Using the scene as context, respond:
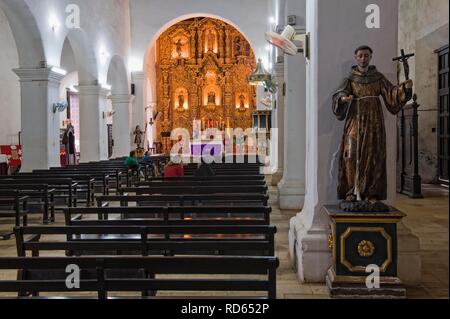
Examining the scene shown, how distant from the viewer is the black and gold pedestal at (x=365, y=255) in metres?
4.48

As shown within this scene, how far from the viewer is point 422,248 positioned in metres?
6.66

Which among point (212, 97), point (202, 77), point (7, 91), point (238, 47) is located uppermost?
point (238, 47)

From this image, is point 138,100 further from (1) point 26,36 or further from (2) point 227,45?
(1) point 26,36

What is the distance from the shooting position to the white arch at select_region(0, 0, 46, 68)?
13227 millimetres

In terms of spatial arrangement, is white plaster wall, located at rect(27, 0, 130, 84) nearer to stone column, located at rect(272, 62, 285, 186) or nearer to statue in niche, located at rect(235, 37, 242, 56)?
stone column, located at rect(272, 62, 285, 186)

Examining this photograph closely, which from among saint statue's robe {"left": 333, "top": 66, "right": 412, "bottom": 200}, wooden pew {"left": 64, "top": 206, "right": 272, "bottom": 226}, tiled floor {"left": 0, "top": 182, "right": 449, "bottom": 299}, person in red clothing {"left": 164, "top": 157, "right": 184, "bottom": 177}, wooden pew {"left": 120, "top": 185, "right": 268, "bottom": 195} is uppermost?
saint statue's robe {"left": 333, "top": 66, "right": 412, "bottom": 200}

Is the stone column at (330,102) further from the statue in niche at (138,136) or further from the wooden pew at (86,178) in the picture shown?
the statue in niche at (138,136)

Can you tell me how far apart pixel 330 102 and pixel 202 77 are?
27.2m

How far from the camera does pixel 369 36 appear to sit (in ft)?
17.0

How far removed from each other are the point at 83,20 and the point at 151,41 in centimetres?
792

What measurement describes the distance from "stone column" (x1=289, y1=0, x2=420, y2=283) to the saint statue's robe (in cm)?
46

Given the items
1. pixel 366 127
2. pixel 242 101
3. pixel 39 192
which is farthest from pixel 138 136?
pixel 366 127

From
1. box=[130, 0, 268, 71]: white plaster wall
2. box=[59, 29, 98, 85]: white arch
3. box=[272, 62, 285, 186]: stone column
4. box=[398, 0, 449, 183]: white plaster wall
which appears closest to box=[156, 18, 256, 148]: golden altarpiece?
box=[130, 0, 268, 71]: white plaster wall
